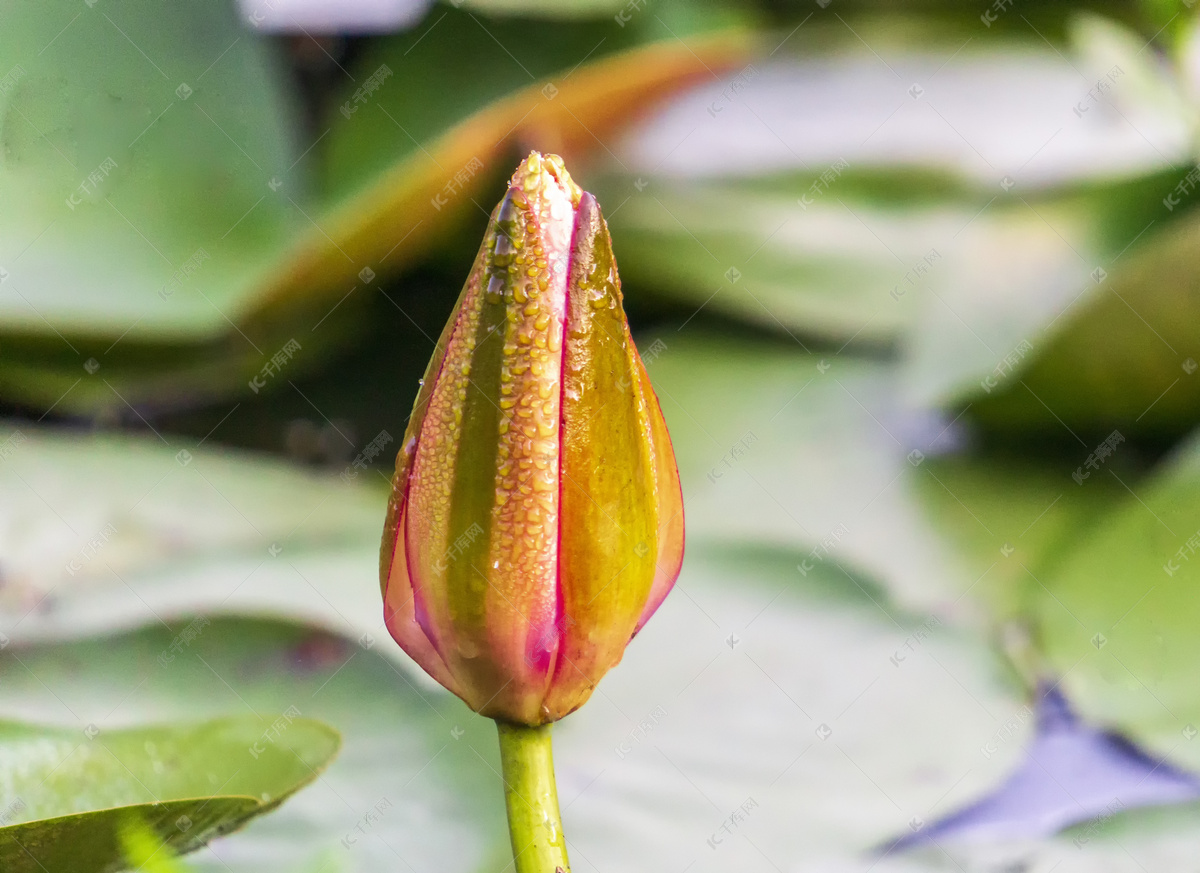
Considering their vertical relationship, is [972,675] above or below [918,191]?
below

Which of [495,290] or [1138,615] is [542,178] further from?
[1138,615]

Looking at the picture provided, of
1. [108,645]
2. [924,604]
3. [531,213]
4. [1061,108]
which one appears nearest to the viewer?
[531,213]

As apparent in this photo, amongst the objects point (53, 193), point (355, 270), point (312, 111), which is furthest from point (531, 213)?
point (312, 111)

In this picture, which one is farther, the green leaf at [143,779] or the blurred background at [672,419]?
the blurred background at [672,419]

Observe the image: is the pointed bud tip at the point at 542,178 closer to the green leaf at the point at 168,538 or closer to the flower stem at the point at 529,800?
the flower stem at the point at 529,800

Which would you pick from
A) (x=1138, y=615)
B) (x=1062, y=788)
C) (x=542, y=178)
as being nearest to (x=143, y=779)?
(x=542, y=178)

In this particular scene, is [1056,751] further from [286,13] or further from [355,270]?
[286,13]

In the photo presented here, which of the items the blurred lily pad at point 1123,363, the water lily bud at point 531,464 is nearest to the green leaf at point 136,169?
the water lily bud at point 531,464

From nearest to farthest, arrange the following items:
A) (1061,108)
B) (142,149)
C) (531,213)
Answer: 1. (531,213)
2. (142,149)
3. (1061,108)
